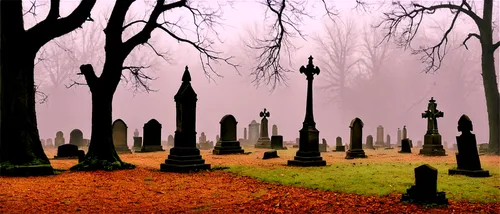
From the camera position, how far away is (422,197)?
18.5ft

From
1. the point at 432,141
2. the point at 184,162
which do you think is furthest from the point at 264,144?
the point at 184,162

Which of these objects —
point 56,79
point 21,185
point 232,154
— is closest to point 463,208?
point 21,185

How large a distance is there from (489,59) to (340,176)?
14.9 meters

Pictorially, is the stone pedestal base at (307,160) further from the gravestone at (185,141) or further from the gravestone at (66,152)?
the gravestone at (66,152)

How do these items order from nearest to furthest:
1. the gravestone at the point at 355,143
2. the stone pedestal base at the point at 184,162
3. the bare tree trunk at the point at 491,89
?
1. the stone pedestal base at the point at 184,162
2. the gravestone at the point at 355,143
3. the bare tree trunk at the point at 491,89

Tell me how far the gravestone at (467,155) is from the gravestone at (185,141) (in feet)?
23.7

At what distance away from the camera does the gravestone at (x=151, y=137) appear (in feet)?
62.4

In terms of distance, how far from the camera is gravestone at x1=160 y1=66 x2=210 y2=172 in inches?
414

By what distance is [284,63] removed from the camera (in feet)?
230

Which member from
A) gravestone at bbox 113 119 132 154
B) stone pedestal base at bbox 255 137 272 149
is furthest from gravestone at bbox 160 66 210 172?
stone pedestal base at bbox 255 137 272 149

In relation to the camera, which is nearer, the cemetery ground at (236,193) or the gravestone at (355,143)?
the cemetery ground at (236,193)

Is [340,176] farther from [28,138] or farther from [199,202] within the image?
[28,138]

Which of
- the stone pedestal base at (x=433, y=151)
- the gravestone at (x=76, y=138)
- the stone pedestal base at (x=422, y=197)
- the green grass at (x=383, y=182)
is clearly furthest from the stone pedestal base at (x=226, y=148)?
the gravestone at (x=76, y=138)

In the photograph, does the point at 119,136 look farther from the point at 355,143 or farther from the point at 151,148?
the point at 355,143
